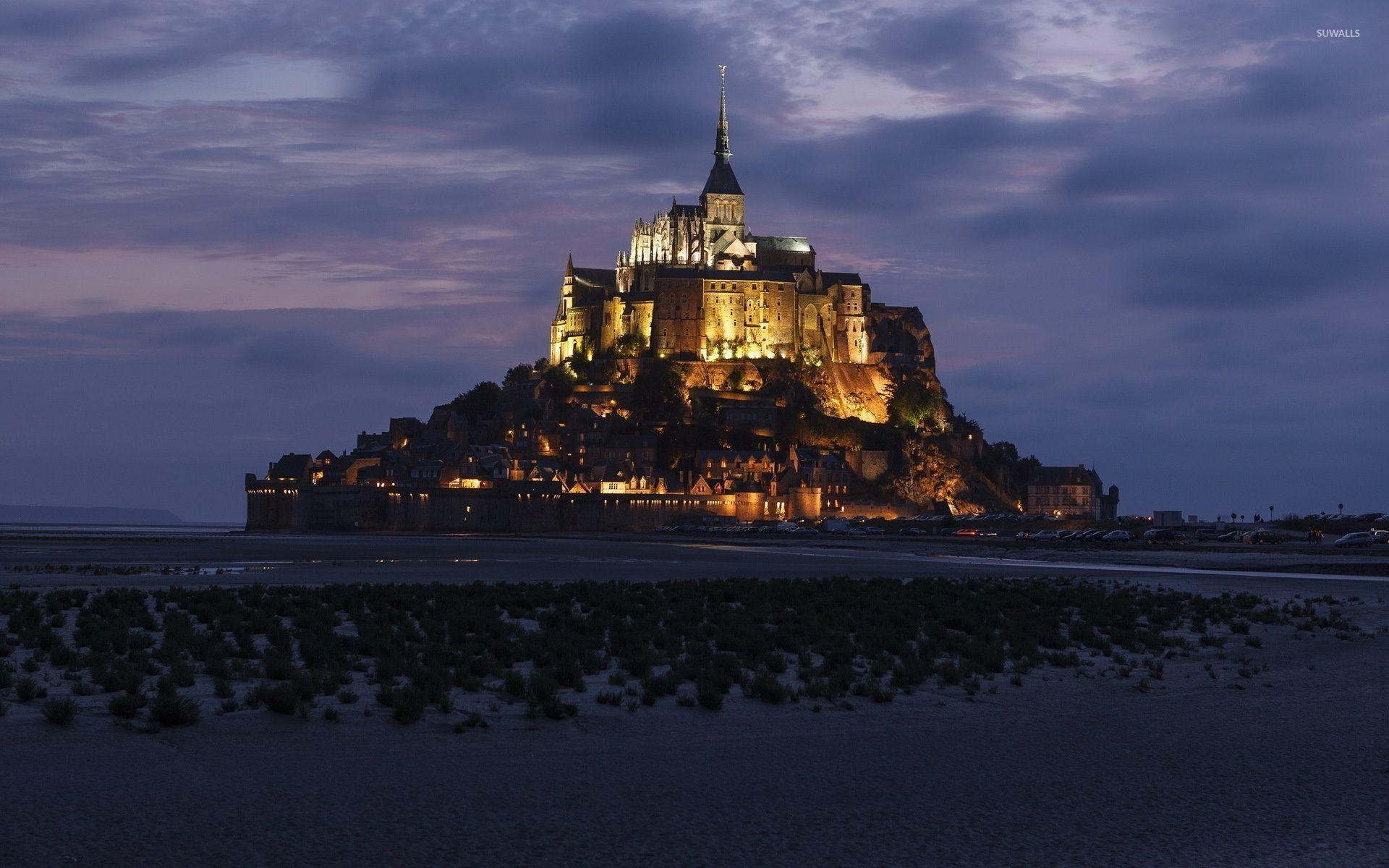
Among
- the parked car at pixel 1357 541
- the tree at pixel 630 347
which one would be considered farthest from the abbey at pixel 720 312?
the parked car at pixel 1357 541

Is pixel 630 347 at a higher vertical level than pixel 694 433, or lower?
higher

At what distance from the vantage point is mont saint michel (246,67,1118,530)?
157625 mm

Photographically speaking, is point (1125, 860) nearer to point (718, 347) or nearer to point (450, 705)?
point (450, 705)

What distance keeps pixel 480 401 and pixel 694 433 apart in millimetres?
35272

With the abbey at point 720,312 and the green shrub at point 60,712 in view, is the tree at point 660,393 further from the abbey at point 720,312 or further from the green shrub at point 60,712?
the green shrub at point 60,712

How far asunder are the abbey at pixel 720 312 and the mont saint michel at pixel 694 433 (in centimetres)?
25

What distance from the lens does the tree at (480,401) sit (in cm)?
18450

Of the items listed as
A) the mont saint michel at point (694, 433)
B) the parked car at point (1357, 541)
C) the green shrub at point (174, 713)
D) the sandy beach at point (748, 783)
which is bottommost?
the sandy beach at point (748, 783)

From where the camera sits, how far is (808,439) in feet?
551

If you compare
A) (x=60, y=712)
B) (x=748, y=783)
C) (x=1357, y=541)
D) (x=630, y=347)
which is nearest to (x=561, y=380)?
(x=630, y=347)

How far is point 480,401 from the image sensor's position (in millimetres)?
186875

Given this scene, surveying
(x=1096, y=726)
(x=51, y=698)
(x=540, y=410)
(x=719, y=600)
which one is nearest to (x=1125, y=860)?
(x=1096, y=726)

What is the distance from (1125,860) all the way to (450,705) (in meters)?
8.63

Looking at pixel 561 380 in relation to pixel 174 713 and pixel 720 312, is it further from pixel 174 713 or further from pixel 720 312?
pixel 174 713
